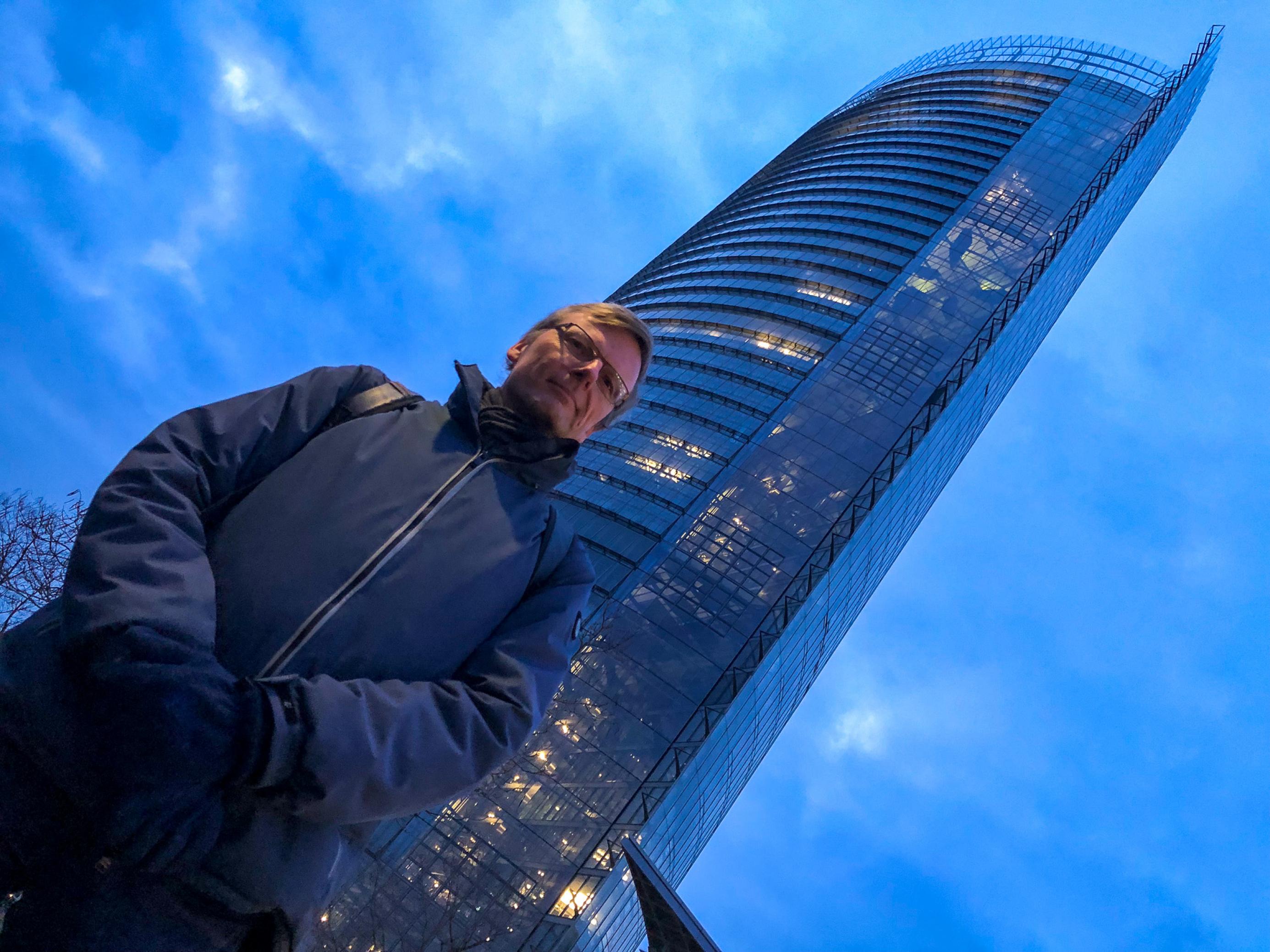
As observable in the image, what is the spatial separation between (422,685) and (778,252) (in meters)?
40.3

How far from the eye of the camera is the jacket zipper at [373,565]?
1573 millimetres

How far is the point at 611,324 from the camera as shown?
104 inches

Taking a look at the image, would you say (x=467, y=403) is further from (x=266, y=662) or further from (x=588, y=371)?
(x=266, y=662)

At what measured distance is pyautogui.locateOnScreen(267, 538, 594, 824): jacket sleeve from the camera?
1353 mm

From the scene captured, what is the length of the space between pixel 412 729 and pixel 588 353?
4.72 ft

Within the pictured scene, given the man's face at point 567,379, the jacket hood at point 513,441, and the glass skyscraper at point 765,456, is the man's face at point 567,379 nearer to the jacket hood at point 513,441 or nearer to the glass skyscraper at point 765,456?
the jacket hood at point 513,441

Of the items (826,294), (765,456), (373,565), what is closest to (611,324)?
(373,565)

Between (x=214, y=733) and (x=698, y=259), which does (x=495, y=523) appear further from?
(x=698, y=259)

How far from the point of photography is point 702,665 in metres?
18.2

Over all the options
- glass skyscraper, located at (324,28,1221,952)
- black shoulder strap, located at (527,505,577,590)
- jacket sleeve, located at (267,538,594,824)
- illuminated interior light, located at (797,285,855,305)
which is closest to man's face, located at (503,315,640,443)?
Answer: black shoulder strap, located at (527,505,577,590)

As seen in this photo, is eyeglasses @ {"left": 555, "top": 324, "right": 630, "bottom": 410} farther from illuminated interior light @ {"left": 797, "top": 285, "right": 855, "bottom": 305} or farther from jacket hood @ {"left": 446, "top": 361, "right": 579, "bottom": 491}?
illuminated interior light @ {"left": 797, "top": 285, "right": 855, "bottom": 305}

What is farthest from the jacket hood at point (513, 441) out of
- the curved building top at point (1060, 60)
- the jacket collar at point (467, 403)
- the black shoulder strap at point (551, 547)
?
the curved building top at point (1060, 60)

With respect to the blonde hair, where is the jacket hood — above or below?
below

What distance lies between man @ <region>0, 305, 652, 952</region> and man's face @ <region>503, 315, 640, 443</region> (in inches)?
6.7
